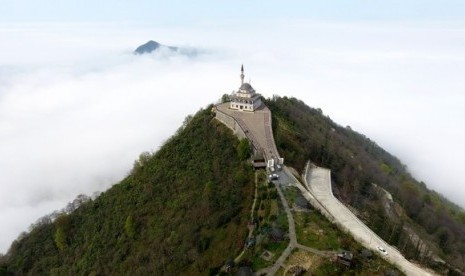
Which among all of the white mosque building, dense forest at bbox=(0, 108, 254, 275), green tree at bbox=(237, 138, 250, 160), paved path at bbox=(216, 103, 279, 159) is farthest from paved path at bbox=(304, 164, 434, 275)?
the white mosque building

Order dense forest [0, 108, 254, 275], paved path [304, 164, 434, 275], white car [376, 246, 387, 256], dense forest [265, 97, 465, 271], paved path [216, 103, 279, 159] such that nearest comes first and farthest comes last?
paved path [304, 164, 434, 275] → white car [376, 246, 387, 256] → dense forest [0, 108, 254, 275] → dense forest [265, 97, 465, 271] → paved path [216, 103, 279, 159]

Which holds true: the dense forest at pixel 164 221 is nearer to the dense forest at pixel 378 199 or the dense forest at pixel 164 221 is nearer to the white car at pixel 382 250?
the dense forest at pixel 378 199

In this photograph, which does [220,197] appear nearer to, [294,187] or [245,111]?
[294,187]

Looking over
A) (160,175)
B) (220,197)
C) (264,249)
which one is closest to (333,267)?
(264,249)

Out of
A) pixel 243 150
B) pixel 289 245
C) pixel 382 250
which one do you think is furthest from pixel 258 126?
pixel 382 250

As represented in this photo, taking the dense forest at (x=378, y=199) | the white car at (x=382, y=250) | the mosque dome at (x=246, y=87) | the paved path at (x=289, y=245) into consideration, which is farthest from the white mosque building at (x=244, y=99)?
the white car at (x=382, y=250)

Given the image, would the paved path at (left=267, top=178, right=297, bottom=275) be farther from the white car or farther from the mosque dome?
the mosque dome
